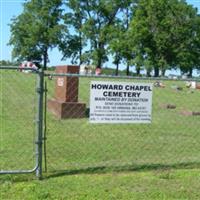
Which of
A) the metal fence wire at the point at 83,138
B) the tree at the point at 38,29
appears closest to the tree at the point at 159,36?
the tree at the point at 38,29

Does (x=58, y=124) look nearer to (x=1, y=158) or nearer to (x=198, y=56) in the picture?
(x=1, y=158)

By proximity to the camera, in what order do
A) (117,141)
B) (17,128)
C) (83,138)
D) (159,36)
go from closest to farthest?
(117,141) < (83,138) < (17,128) < (159,36)

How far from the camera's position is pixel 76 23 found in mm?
81375

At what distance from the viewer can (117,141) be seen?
11.1 meters

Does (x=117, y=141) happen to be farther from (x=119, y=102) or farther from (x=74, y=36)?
(x=74, y=36)

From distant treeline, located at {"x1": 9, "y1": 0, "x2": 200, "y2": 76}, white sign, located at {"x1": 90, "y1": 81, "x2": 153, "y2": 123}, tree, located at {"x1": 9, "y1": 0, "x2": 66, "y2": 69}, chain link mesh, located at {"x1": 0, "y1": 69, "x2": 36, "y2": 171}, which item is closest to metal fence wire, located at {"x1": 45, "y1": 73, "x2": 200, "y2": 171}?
white sign, located at {"x1": 90, "y1": 81, "x2": 153, "y2": 123}

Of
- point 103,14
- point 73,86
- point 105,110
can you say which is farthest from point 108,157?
point 103,14

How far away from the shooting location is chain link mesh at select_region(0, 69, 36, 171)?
8.48 metres

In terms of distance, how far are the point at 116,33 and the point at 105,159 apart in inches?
2520

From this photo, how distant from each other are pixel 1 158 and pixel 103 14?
71998 millimetres

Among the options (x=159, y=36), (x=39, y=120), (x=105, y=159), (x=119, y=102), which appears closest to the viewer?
(x=39, y=120)

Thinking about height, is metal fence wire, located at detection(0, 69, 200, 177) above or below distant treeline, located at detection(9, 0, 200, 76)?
below

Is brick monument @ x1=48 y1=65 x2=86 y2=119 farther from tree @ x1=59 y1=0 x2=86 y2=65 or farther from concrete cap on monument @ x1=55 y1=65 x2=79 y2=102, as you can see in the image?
tree @ x1=59 y1=0 x2=86 y2=65

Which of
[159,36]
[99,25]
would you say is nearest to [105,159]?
[159,36]
